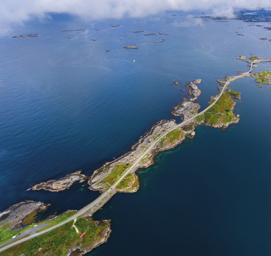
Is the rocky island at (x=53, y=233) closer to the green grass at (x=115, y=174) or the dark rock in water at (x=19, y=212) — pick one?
the dark rock in water at (x=19, y=212)

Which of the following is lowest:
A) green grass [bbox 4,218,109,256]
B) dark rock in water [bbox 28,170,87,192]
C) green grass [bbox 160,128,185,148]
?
green grass [bbox 4,218,109,256]

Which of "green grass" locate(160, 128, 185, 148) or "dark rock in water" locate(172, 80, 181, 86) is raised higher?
"dark rock in water" locate(172, 80, 181, 86)

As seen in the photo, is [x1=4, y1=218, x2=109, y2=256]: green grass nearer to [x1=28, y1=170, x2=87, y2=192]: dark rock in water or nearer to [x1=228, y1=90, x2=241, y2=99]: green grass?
[x1=28, y1=170, x2=87, y2=192]: dark rock in water

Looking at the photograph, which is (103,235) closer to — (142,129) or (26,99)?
(142,129)

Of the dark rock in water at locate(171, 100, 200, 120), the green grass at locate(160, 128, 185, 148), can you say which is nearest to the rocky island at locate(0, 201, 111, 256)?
the green grass at locate(160, 128, 185, 148)

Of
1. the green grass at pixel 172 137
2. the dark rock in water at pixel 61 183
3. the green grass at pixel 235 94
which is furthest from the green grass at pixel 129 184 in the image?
the green grass at pixel 235 94

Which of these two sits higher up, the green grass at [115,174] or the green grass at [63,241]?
the green grass at [115,174]

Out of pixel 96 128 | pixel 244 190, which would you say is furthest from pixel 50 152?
pixel 244 190
